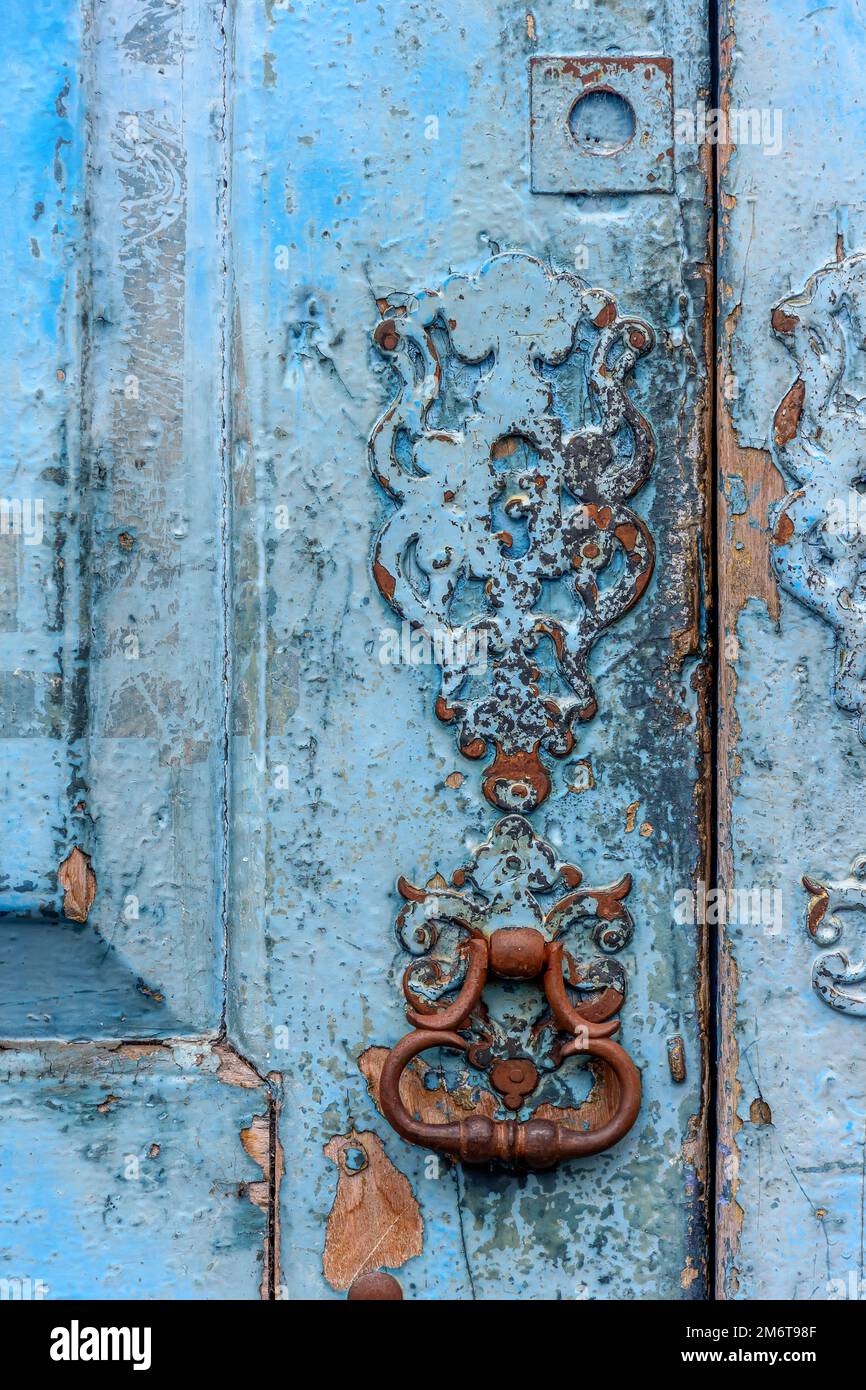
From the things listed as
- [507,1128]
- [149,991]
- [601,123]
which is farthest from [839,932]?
[601,123]

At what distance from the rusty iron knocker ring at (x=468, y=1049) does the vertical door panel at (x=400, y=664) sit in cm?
4

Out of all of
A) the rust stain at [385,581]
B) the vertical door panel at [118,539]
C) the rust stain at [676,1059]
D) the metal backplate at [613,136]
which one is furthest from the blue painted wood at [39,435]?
the rust stain at [676,1059]

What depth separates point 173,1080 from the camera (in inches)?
37.0

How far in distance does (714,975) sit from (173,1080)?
0.40 meters

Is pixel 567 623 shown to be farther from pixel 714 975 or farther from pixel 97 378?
pixel 97 378

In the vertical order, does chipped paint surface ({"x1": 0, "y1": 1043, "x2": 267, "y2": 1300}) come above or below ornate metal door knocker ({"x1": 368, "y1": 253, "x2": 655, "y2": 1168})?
below

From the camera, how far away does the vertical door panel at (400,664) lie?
93 centimetres

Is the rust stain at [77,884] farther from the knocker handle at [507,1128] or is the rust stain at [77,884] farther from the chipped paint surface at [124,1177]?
the knocker handle at [507,1128]

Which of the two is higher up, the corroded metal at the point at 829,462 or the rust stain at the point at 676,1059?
the corroded metal at the point at 829,462

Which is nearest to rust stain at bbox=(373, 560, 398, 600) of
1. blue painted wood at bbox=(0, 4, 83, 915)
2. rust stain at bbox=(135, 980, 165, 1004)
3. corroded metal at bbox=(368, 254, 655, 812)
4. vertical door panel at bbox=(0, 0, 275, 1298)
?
corroded metal at bbox=(368, 254, 655, 812)

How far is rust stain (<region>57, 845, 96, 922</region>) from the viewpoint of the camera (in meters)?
0.94

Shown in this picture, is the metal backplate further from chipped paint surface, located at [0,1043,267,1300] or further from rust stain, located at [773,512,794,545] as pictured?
chipped paint surface, located at [0,1043,267,1300]
